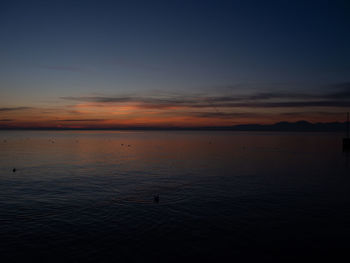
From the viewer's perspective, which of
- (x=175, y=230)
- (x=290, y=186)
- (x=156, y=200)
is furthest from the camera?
(x=290, y=186)

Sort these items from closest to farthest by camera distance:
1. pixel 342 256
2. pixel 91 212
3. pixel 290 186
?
pixel 342 256
pixel 91 212
pixel 290 186

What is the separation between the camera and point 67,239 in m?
18.7

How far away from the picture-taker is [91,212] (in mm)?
24609

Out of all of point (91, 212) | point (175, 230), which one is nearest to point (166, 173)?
point (91, 212)

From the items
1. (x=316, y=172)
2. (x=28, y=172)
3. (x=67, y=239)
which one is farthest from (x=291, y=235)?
(x=28, y=172)

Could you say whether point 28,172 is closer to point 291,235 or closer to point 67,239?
point 67,239

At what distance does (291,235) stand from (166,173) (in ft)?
96.7

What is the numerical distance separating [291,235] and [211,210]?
786cm

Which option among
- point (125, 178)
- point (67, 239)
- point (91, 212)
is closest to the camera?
point (67, 239)

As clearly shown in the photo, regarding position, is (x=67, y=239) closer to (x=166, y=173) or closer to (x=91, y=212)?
(x=91, y=212)

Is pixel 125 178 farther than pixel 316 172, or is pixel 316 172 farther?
pixel 316 172

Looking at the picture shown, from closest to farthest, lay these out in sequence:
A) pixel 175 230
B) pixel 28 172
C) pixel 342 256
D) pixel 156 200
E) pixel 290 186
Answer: pixel 342 256
pixel 175 230
pixel 156 200
pixel 290 186
pixel 28 172

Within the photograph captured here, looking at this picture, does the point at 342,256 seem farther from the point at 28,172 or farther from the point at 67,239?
the point at 28,172

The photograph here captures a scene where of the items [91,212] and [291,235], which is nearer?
[291,235]
